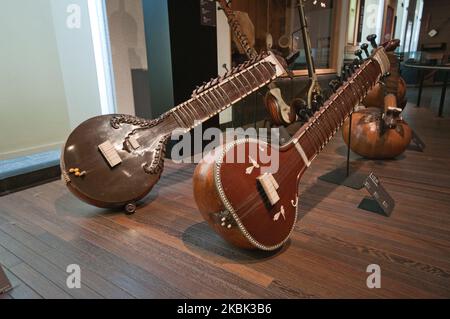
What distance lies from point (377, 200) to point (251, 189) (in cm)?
85

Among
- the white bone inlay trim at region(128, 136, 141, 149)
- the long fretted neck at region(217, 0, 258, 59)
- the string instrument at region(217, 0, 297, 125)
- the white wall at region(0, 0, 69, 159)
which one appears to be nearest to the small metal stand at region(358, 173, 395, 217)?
the white bone inlay trim at region(128, 136, 141, 149)

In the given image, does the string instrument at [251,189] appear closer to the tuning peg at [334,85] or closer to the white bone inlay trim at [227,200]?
the white bone inlay trim at [227,200]

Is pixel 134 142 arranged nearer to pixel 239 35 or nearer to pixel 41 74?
pixel 239 35

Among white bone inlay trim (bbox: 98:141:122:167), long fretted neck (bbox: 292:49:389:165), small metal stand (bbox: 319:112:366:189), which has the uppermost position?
long fretted neck (bbox: 292:49:389:165)

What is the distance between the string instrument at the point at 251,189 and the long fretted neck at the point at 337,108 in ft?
0.10

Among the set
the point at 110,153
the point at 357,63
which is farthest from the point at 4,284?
the point at 357,63

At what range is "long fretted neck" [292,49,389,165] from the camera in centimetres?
146

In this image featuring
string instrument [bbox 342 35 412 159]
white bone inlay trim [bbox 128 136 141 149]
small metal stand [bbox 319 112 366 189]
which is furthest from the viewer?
string instrument [bbox 342 35 412 159]

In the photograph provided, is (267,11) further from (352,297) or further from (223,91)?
(352,297)

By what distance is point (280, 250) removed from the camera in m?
1.40

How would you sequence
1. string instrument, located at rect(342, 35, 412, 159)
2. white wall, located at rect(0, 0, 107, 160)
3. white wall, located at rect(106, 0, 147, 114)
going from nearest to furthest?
string instrument, located at rect(342, 35, 412, 159) < white wall, located at rect(106, 0, 147, 114) < white wall, located at rect(0, 0, 107, 160)

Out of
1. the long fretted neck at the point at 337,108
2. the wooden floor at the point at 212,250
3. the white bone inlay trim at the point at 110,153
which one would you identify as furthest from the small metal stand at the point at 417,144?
the white bone inlay trim at the point at 110,153

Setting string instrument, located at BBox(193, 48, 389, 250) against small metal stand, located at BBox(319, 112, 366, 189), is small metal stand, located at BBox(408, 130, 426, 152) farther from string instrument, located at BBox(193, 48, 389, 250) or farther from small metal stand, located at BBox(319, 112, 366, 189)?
string instrument, located at BBox(193, 48, 389, 250)

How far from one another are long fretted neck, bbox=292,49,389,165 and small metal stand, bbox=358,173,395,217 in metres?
0.36
